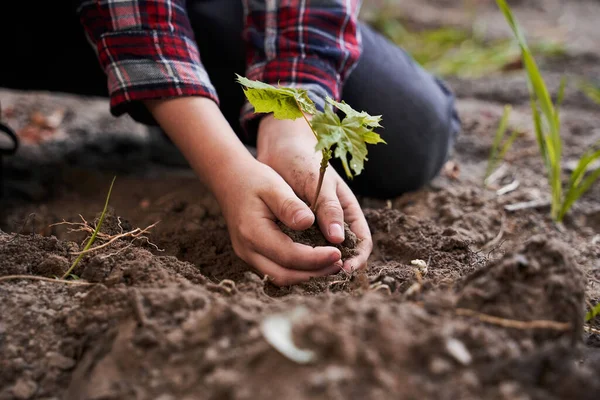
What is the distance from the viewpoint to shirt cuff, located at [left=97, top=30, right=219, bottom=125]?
1.26m

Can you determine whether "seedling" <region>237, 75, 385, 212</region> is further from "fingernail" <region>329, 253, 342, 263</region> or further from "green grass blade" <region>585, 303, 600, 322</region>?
"green grass blade" <region>585, 303, 600, 322</region>

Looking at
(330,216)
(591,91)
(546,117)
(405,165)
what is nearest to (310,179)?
(330,216)

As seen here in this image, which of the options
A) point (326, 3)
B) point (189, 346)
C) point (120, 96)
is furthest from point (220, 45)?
point (189, 346)

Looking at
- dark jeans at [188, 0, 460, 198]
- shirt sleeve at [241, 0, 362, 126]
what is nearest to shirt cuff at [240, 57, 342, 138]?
shirt sleeve at [241, 0, 362, 126]

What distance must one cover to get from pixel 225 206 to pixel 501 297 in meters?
0.61

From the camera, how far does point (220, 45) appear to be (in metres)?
1.73

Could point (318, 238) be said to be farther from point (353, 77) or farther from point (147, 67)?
point (353, 77)

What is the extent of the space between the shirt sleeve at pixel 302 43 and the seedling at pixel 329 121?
15.8 inches

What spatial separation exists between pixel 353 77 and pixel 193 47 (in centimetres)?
56

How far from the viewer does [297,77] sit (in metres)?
1.43

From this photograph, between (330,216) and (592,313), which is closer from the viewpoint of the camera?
(592,313)

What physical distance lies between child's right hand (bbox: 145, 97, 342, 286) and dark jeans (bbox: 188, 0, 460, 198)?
489 mm

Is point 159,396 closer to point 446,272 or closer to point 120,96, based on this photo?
point 446,272

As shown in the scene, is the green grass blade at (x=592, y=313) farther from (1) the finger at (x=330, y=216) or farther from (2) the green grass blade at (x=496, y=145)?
(2) the green grass blade at (x=496, y=145)
